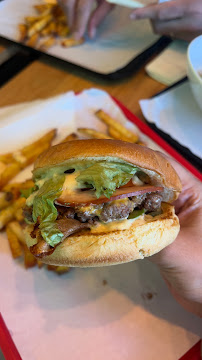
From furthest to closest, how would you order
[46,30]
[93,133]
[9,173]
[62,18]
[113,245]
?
[62,18] < [46,30] < [93,133] < [9,173] < [113,245]

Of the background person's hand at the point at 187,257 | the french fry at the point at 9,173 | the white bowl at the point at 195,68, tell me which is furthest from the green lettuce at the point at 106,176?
the white bowl at the point at 195,68

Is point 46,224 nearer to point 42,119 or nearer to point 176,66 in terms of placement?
→ point 42,119

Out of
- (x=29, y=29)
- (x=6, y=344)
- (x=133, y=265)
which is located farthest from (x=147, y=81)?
(x=6, y=344)

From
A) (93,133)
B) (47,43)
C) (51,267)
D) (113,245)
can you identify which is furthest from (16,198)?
(47,43)

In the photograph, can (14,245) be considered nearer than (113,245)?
No

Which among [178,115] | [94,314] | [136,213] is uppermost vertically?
[136,213]

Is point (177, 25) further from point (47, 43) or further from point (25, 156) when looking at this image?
point (25, 156)

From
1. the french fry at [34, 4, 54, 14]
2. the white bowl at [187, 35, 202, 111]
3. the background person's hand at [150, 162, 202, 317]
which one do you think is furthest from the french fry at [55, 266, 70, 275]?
the french fry at [34, 4, 54, 14]

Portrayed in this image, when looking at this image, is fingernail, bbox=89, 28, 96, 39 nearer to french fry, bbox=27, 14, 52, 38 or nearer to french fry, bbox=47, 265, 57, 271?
french fry, bbox=27, 14, 52, 38
